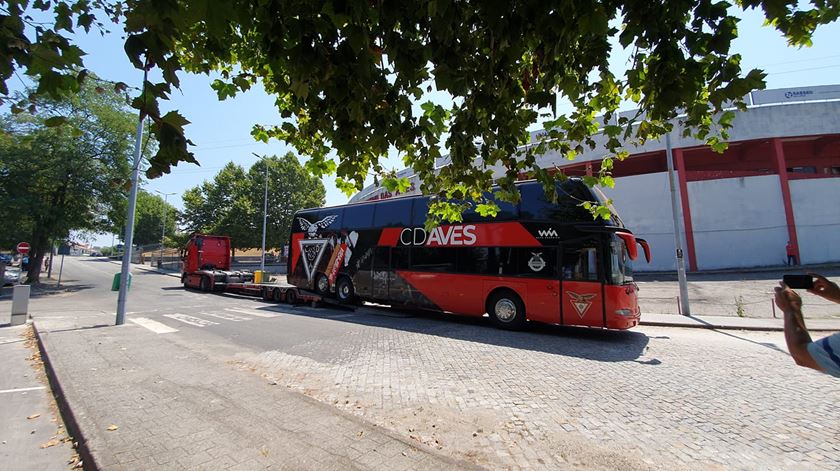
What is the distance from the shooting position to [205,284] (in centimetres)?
2236

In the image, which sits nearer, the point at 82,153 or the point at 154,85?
the point at 154,85

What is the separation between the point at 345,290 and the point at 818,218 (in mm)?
28156

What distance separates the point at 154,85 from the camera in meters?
2.16

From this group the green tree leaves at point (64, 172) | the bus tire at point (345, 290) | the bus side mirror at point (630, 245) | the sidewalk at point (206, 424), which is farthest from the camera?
the green tree leaves at point (64, 172)

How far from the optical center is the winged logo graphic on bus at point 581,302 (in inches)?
378

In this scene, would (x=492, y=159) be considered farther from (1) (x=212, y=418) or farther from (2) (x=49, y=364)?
(2) (x=49, y=364)

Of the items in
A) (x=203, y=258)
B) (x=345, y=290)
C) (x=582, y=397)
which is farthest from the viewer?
(x=203, y=258)

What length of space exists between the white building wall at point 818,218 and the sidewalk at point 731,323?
49.6ft

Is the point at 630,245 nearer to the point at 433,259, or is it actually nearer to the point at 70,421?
the point at 433,259

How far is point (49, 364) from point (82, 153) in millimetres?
23367

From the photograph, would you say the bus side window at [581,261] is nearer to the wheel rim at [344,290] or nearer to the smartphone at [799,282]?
the smartphone at [799,282]

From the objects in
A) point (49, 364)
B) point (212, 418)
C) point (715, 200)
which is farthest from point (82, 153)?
point (715, 200)

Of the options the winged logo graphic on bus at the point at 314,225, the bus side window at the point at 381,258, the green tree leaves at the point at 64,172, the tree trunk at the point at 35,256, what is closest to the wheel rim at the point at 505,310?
the bus side window at the point at 381,258

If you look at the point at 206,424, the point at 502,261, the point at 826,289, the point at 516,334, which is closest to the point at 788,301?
the point at 826,289
